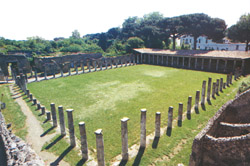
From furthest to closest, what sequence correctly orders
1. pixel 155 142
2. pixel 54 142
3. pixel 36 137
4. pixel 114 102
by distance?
pixel 114 102 < pixel 36 137 < pixel 54 142 < pixel 155 142

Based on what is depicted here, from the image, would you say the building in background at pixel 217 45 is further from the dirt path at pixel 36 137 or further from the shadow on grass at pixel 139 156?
the dirt path at pixel 36 137

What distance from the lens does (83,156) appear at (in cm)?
708

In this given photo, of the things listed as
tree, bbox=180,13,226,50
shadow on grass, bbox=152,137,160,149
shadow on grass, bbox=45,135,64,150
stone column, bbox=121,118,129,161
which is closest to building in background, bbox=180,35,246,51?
tree, bbox=180,13,226,50

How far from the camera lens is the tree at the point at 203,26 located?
3381cm

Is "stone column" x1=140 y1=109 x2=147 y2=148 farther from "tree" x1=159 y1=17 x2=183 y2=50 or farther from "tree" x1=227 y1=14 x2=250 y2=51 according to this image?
"tree" x1=227 y1=14 x2=250 y2=51

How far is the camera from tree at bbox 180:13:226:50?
33.8 m

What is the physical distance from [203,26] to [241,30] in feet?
26.7

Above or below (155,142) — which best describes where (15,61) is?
above

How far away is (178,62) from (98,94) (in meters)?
22.7

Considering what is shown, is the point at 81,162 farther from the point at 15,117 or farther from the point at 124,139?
the point at 15,117

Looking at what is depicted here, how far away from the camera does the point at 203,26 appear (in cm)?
3497

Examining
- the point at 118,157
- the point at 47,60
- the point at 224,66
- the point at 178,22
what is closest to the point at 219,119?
the point at 118,157

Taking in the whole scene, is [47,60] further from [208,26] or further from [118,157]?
[208,26]

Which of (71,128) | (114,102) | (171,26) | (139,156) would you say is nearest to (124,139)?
(139,156)
